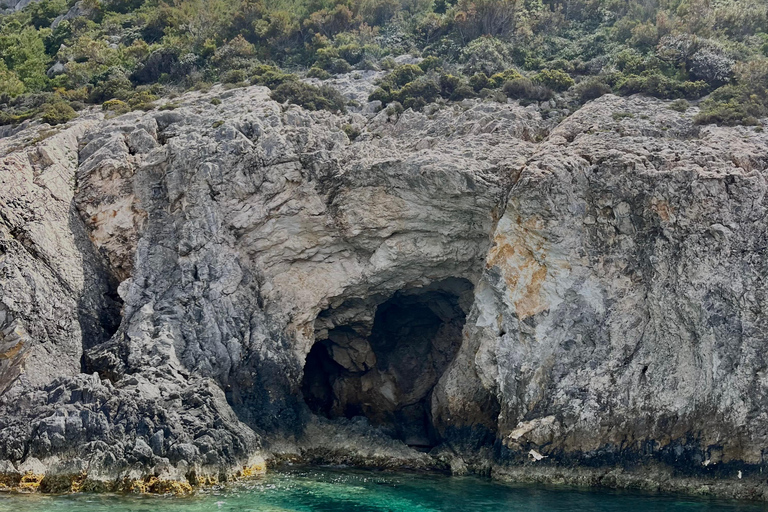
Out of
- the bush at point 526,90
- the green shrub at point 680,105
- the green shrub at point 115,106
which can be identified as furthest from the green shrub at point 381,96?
the green shrub at point 680,105

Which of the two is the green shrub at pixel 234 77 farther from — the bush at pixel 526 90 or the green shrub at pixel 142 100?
the bush at pixel 526 90

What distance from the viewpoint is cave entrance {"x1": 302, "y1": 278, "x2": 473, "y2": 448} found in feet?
113

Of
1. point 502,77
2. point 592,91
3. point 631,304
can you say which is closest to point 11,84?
point 502,77

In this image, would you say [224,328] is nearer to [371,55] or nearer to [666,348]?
[666,348]

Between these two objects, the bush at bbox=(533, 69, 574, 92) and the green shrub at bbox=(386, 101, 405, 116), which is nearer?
the green shrub at bbox=(386, 101, 405, 116)

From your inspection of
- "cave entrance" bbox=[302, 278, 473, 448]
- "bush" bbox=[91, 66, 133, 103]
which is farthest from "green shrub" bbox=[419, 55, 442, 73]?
"bush" bbox=[91, 66, 133, 103]

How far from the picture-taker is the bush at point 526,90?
39.2 meters

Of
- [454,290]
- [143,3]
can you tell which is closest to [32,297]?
[454,290]

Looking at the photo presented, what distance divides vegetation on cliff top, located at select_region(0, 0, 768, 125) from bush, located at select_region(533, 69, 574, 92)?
0.09 metres

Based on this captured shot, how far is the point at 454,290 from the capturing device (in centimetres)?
3381

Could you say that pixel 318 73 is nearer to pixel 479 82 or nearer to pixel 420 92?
pixel 420 92

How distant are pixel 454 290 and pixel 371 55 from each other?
2122 centimetres

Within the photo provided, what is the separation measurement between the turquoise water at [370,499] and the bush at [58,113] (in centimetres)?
2120

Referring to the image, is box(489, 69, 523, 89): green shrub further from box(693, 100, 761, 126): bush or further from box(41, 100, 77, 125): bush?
box(41, 100, 77, 125): bush
